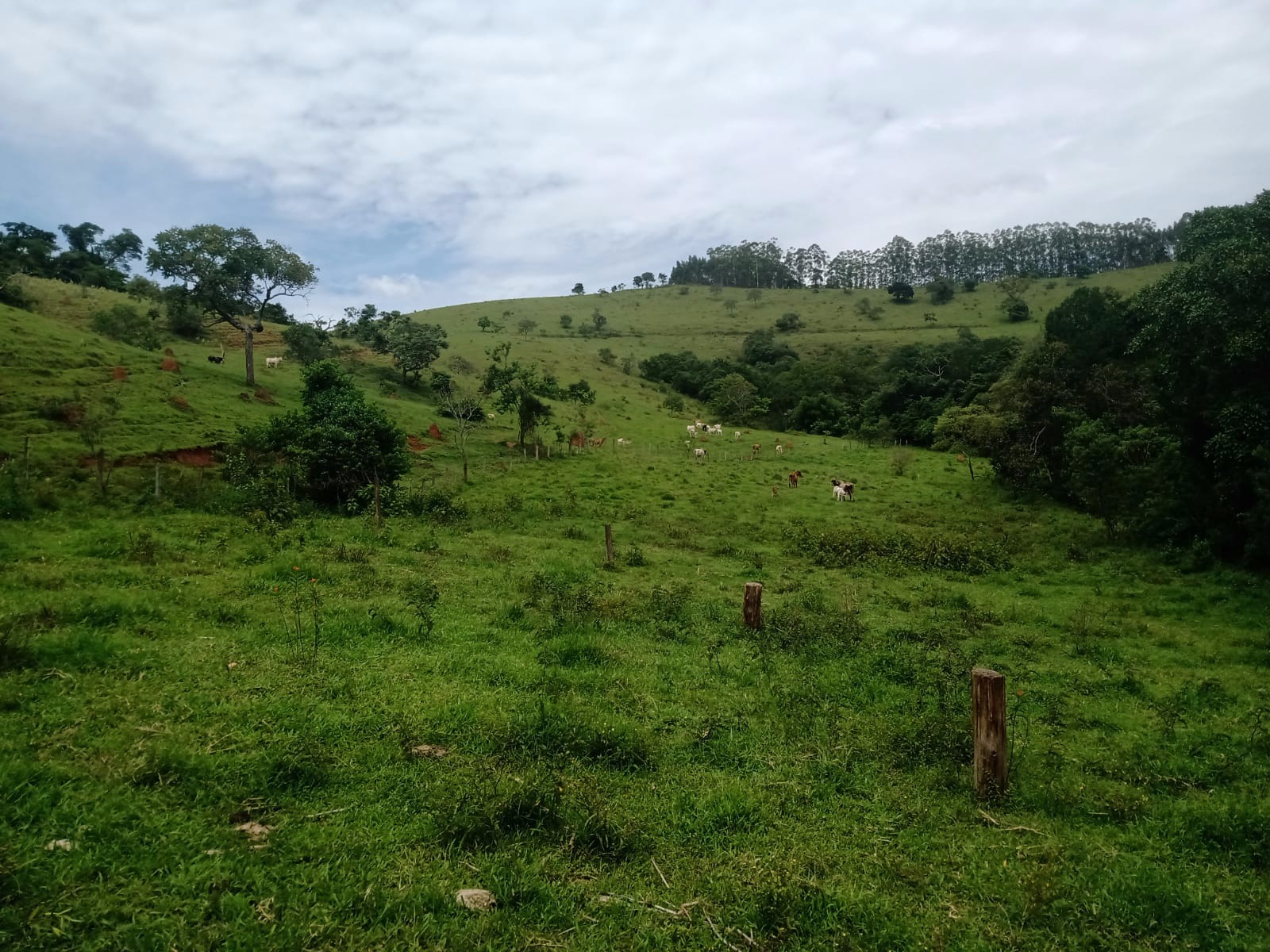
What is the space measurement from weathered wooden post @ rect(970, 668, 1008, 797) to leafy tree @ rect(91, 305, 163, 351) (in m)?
45.6

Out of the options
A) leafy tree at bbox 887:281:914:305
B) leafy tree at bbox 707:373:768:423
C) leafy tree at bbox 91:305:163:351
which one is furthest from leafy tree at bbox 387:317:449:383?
leafy tree at bbox 887:281:914:305

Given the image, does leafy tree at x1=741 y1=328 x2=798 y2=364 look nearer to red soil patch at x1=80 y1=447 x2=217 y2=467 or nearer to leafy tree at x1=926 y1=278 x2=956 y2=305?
leafy tree at x1=926 y1=278 x2=956 y2=305

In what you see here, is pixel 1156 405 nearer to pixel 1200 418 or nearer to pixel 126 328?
pixel 1200 418

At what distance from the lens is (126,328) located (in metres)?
41.3

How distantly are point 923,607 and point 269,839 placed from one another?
14021 millimetres

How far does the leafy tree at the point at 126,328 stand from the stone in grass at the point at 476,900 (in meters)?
44.0

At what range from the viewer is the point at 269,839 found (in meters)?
5.59

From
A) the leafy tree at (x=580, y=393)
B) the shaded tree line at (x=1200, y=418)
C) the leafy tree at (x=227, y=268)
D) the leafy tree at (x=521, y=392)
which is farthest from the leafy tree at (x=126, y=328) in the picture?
the shaded tree line at (x=1200, y=418)

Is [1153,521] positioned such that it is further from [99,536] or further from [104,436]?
[104,436]

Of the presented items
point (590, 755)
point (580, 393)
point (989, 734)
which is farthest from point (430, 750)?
point (580, 393)

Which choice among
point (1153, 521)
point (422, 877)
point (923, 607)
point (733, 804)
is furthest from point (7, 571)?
point (1153, 521)

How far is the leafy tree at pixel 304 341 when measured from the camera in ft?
155

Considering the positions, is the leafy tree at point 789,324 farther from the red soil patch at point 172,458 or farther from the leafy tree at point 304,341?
the red soil patch at point 172,458

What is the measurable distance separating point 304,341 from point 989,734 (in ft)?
163
